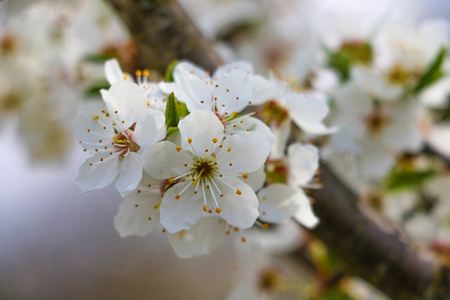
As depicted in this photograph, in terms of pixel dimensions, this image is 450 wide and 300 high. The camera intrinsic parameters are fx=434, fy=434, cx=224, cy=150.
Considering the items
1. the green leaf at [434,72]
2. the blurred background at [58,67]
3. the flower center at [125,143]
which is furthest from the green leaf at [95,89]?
the green leaf at [434,72]

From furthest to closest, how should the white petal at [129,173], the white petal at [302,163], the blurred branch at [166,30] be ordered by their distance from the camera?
1. the blurred branch at [166,30]
2. the white petal at [302,163]
3. the white petal at [129,173]

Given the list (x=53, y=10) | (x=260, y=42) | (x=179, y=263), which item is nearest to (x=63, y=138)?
(x=53, y=10)

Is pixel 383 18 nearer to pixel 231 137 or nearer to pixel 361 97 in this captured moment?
pixel 361 97

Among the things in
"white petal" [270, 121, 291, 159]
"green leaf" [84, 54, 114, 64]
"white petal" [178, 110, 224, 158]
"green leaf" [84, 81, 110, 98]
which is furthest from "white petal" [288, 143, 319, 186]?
"green leaf" [84, 54, 114, 64]

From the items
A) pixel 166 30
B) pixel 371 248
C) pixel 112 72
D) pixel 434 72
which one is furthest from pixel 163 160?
pixel 434 72

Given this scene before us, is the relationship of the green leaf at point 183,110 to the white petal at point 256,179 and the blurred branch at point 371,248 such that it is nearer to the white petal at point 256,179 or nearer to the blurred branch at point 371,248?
the white petal at point 256,179
